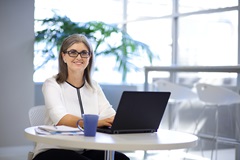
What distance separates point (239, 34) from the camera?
18.4 feet

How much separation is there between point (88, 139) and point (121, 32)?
475 cm

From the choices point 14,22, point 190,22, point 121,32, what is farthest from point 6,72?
point 190,22

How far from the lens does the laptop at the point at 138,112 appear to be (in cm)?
217

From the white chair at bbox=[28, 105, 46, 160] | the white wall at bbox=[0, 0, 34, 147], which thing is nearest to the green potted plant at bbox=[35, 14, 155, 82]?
the white wall at bbox=[0, 0, 34, 147]

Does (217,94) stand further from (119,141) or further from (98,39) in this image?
(119,141)

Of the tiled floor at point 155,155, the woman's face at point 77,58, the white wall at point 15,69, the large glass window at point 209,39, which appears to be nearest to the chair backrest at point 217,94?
the tiled floor at point 155,155

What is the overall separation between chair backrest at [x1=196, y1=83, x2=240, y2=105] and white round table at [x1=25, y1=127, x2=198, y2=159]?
2279 mm

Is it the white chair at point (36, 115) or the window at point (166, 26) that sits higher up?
the window at point (166, 26)

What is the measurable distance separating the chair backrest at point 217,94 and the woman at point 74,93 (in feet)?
6.27

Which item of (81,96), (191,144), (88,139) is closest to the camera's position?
(88,139)

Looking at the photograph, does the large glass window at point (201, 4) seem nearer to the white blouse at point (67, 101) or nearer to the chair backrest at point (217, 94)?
the chair backrest at point (217, 94)

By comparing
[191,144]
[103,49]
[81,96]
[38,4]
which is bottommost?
[191,144]

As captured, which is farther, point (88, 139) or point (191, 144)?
point (191, 144)

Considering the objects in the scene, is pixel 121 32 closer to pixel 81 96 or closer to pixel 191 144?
pixel 81 96
